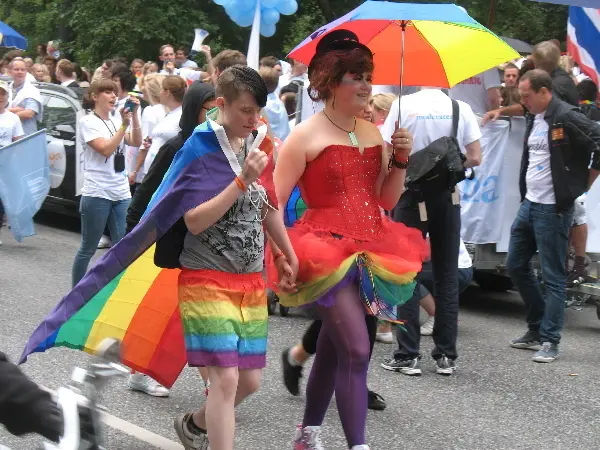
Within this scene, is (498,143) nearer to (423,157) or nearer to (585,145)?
(585,145)

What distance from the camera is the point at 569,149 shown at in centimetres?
767

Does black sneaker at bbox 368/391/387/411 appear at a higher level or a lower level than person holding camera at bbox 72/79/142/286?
lower

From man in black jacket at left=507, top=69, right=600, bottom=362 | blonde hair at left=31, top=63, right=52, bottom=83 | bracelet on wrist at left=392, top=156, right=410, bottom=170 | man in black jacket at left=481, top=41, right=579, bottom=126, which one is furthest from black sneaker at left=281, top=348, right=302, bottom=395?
blonde hair at left=31, top=63, right=52, bottom=83

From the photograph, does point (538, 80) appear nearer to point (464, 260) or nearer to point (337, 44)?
point (464, 260)

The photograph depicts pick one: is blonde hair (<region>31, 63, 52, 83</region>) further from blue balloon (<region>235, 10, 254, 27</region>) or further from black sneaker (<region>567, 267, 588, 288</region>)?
black sneaker (<region>567, 267, 588, 288</region>)

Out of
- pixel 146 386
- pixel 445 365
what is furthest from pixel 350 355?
pixel 445 365

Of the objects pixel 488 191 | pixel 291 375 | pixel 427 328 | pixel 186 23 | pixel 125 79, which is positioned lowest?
pixel 427 328

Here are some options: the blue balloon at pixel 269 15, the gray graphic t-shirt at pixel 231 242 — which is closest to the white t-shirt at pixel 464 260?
the blue balloon at pixel 269 15

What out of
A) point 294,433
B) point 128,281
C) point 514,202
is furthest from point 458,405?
point 514,202

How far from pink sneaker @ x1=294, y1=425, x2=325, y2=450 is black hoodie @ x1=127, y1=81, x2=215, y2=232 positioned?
4.94ft

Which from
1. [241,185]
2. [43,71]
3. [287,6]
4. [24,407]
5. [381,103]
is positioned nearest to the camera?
[24,407]

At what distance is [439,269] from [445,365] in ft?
2.06

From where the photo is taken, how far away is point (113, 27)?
2519 cm

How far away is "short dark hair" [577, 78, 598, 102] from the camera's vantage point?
11.2 m
